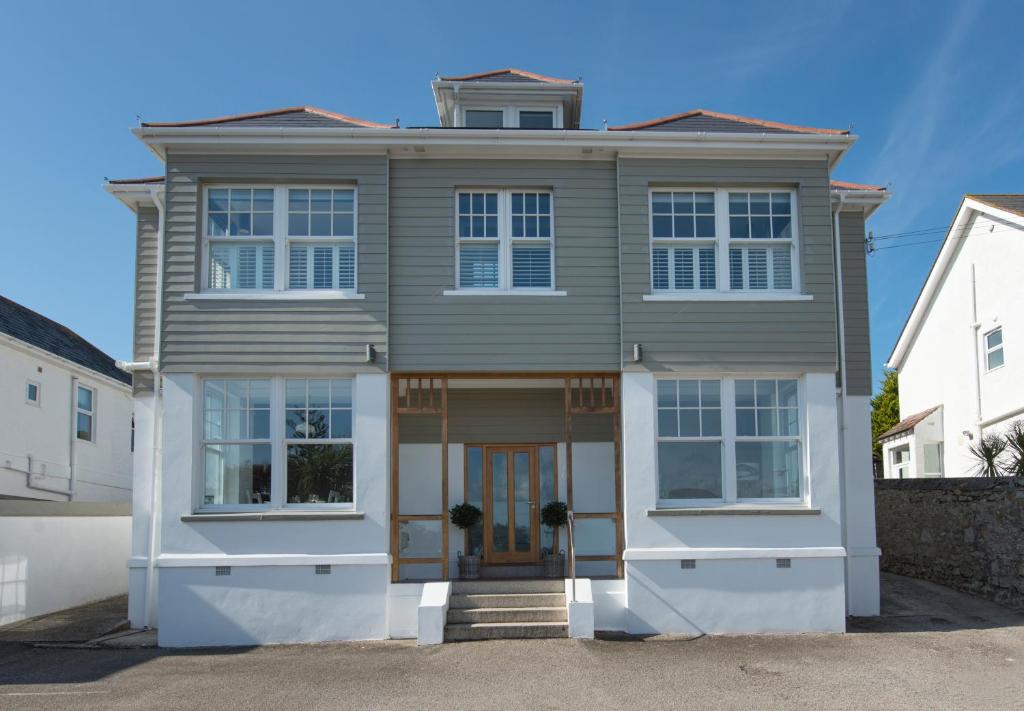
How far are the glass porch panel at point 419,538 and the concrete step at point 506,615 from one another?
164 centimetres

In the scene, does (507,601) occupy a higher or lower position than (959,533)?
lower

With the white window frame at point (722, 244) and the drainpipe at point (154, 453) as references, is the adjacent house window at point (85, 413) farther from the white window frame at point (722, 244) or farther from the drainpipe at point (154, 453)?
the white window frame at point (722, 244)

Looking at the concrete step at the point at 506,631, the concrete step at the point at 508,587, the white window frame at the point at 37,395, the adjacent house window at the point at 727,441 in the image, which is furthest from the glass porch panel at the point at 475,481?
the white window frame at the point at 37,395

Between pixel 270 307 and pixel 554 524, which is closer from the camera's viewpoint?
pixel 270 307

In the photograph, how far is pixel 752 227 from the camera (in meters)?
12.6

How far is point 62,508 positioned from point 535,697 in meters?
9.73

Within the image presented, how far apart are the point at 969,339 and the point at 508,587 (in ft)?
48.5

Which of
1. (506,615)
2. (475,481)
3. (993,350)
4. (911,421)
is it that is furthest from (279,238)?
(911,421)

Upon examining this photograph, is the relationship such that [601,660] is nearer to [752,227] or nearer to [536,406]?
[536,406]

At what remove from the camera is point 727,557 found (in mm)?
11750

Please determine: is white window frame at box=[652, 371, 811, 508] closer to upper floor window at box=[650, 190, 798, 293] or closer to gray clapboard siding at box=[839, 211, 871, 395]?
upper floor window at box=[650, 190, 798, 293]

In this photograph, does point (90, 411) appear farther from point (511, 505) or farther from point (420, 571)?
point (511, 505)

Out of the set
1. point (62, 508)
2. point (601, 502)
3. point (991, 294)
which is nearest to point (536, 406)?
point (601, 502)

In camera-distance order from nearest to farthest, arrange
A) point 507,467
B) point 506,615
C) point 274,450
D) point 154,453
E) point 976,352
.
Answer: point 506,615, point 274,450, point 154,453, point 507,467, point 976,352
